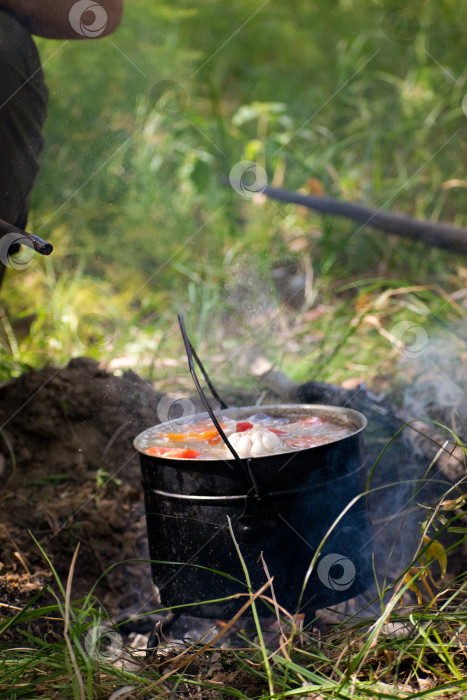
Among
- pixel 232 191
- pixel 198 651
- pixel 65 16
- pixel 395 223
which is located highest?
pixel 65 16

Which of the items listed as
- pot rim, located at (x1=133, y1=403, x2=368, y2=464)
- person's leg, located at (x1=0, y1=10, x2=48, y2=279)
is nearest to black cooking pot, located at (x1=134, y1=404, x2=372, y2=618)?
pot rim, located at (x1=133, y1=403, x2=368, y2=464)

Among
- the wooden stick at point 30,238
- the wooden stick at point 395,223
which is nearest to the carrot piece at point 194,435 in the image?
the wooden stick at point 30,238

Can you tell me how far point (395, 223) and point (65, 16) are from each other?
2.18 meters

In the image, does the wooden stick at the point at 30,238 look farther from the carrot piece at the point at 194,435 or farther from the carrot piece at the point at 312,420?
the carrot piece at the point at 312,420

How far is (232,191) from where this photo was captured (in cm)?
486

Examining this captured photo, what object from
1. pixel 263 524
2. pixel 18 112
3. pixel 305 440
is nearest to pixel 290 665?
pixel 263 524

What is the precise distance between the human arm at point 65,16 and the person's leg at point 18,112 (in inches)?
2.5

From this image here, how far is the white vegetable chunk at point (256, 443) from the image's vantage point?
1.55 m

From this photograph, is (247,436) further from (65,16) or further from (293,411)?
(65,16)

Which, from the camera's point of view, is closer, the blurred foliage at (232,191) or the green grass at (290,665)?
the green grass at (290,665)

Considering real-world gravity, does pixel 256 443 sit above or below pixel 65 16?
below

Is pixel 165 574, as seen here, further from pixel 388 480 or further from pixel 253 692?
pixel 388 480

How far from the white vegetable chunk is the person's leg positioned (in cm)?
99

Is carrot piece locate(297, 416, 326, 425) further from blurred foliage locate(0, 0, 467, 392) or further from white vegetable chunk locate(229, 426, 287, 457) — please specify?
blurred foliage locate(0, 0, 467, 392)
